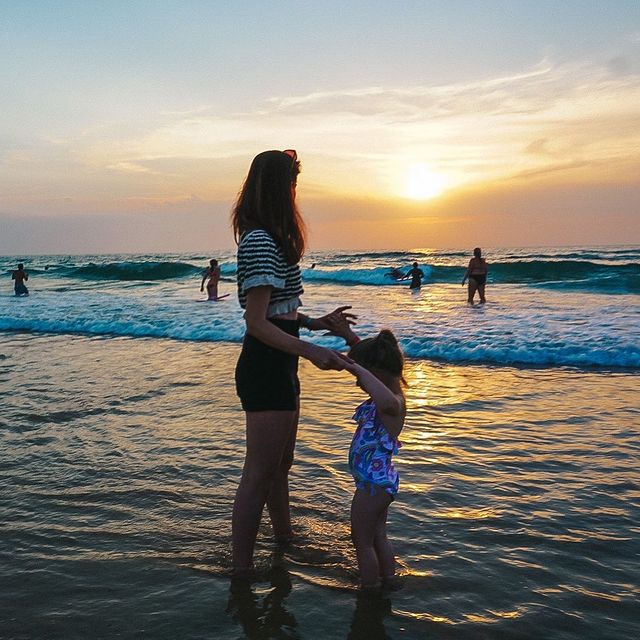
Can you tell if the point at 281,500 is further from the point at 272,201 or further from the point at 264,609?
the point at 272,201

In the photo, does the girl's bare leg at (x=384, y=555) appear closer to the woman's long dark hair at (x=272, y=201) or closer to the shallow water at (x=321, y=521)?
the shallow water at (x=321, y=521)

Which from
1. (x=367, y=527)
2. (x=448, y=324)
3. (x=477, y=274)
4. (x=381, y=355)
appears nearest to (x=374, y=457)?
(x=367, y=527)

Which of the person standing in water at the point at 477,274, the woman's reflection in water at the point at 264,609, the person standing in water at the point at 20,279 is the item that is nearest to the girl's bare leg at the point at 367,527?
the woman's reflection in water at the point at 264,609

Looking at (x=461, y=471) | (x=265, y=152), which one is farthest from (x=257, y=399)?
(x=461, y=471)

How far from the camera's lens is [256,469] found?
10.2ft

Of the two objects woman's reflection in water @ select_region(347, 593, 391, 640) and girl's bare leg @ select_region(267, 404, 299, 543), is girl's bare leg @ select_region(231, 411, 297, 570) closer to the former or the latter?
girl's bare leg @ select_region(267, 404, 299, 543)

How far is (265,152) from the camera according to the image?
3.00 meters

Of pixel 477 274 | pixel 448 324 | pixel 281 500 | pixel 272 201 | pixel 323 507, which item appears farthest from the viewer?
pixel 477 274

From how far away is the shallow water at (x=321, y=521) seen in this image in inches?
113

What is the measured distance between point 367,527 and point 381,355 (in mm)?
835

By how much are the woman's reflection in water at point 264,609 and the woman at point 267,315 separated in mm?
246

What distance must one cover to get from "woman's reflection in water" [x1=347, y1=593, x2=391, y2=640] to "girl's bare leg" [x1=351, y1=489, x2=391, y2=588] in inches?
3.1

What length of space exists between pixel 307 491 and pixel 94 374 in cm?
562

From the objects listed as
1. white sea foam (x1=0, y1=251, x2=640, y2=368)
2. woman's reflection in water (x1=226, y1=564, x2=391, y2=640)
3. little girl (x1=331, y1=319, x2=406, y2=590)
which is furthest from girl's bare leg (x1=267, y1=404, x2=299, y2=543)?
white sea foam (x1=0, y1=251, x2=640, y2=368)
